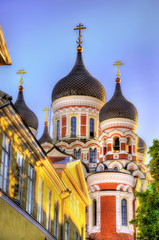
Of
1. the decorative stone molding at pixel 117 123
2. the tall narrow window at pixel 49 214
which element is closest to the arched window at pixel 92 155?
the decorative stone molding at pixel 117 123

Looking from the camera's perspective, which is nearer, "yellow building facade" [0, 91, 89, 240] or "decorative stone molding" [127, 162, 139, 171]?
"yellow building facade" [0, 91, 89, 240]

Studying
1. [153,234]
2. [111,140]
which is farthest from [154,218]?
[111,140]

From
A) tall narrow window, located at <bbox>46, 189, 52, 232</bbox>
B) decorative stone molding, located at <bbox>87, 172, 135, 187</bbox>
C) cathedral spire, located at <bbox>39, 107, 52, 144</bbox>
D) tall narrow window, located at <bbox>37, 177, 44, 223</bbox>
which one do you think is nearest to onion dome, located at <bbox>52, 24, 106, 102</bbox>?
cathedral spire, located at <bbox>39, 107, 52, 144</bbox>

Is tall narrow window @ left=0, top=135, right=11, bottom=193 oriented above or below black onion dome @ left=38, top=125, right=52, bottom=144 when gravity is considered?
below

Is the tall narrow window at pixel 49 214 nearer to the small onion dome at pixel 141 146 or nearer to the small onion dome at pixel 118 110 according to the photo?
the small onion dome at pixel 118 110

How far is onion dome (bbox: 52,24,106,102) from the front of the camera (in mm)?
52562

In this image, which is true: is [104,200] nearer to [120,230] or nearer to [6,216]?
[120,230]

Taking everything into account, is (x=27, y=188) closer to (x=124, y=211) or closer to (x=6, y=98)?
(x=6, y=98)

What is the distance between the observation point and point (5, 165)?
14.4 metres

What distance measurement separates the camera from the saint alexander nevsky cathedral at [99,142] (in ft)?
139

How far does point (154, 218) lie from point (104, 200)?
Answer: 60.5 ft

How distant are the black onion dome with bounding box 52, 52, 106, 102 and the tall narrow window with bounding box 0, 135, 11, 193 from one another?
124 ft

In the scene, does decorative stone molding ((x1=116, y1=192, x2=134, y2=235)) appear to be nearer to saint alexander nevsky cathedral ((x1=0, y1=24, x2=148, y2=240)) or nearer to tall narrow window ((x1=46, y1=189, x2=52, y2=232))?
saint alexander nevsky cathedral ((x1=0, y1=24, x2=148, y2=240))


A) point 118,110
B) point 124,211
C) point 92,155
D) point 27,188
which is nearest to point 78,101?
point 92,155
